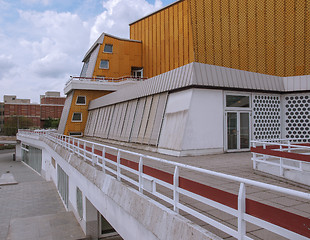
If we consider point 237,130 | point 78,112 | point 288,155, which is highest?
point 78,112

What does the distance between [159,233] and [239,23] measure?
24.4 meters

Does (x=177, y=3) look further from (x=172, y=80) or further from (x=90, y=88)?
(x=172, y=80)

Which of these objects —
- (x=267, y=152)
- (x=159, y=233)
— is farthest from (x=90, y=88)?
(x=159, y=233)

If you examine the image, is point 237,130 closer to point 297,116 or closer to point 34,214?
point 297,116

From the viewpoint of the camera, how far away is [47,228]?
1291 cm

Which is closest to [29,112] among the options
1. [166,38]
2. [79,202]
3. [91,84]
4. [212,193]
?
[91,84]

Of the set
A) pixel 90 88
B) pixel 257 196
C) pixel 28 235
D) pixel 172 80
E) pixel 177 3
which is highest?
pixel 177 3

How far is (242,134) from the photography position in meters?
13.5

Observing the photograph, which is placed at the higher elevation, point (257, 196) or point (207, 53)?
point (207, 53)

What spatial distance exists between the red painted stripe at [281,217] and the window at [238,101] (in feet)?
35.0

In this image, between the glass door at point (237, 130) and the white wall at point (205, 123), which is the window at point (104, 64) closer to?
the white wall at point (205, 123)

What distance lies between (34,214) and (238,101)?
1454cm

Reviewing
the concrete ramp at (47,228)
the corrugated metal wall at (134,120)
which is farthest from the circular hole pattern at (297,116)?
the concrete ramp at (47,228)

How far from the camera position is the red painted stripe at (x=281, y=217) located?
2446 mm
